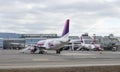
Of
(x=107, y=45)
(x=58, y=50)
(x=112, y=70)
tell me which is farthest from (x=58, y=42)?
(x=107, y=45)

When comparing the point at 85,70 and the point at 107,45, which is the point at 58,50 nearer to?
the point at 85,70

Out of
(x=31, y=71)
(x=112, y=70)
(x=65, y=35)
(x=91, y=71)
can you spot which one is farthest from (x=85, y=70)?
(x=65, y=35)

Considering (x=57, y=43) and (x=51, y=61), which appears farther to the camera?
(x=57, y=43)

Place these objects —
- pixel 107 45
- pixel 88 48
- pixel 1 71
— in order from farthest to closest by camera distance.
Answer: pixel 107 45 → pixel 88 48 → pixel 1 71

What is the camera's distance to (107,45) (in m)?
149

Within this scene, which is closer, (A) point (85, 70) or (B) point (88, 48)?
(A) point (85, 70)

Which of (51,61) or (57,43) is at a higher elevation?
(57,43)

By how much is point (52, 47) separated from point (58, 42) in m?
2.51

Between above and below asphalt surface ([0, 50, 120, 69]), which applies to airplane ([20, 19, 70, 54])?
above

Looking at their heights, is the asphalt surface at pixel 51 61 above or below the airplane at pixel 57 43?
below

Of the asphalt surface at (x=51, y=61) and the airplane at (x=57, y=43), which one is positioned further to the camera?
the airplane at (x=57, y=43)

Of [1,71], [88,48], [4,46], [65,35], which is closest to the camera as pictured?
[1,71]

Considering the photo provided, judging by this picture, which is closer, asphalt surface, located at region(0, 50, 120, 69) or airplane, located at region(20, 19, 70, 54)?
asphalt surface, located at region(0, 50, 120, 69)

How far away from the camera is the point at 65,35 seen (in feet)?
238
